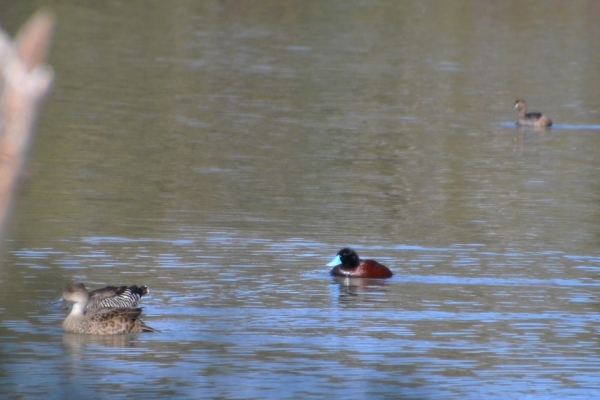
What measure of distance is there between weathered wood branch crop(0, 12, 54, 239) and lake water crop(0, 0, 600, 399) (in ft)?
0.51

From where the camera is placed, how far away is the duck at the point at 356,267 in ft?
38.4

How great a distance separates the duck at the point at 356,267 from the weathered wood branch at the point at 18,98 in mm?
9223

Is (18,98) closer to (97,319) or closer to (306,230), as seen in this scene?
(97,319)

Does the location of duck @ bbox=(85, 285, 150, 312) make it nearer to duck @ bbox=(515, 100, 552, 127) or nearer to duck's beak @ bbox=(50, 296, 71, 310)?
duck's beak @ bbox=(50, 296, 71, 310)

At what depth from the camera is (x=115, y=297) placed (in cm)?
1011

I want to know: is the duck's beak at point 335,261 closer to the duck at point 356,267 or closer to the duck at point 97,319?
the duck at point 356,267

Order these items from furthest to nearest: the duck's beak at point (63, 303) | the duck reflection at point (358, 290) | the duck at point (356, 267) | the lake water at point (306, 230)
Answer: the duck at point (356, 267) → the duck reflection at point (358, 290) → the duck's beak at point (63, 303) → the lake water at point (306, 230)

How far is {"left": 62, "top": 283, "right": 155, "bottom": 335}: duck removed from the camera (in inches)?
385

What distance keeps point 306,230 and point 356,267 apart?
2.09 m

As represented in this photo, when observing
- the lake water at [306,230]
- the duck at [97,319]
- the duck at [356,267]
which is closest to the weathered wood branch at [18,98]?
the lake water at [306,230]

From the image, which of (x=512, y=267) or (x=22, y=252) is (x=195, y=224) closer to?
(x=22, y=252)

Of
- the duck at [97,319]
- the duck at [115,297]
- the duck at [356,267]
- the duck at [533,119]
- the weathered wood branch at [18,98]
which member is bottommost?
the duck at [97,319]

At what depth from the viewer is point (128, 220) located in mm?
14070

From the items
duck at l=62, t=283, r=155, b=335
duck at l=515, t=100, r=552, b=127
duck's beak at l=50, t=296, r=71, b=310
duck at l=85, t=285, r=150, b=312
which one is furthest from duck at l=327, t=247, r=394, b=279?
duck at l=515, t=100, r=552, b=127
